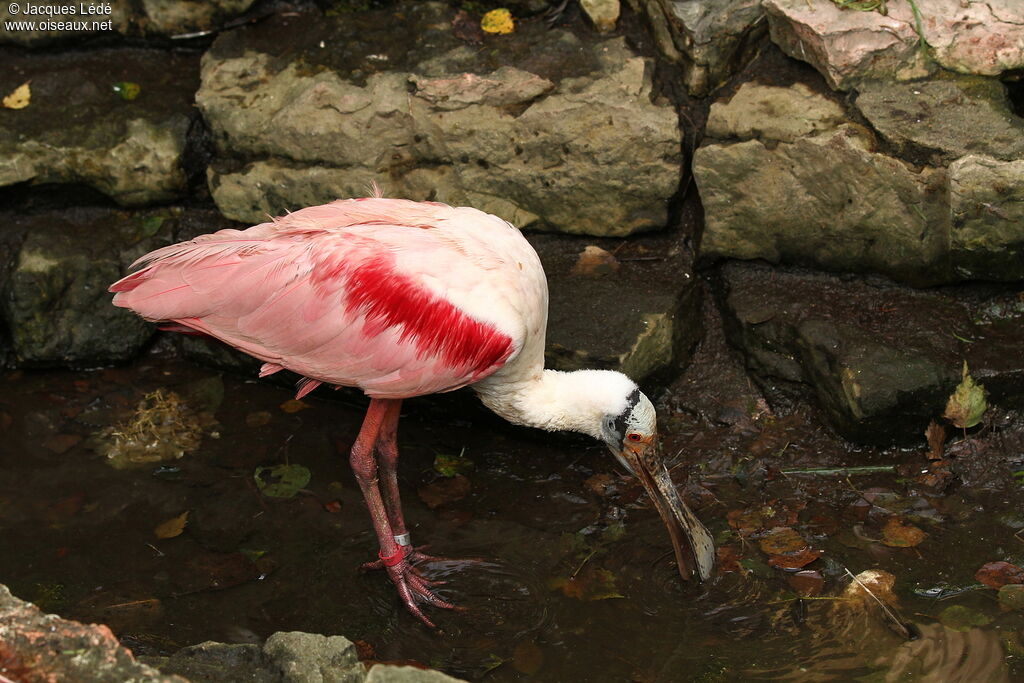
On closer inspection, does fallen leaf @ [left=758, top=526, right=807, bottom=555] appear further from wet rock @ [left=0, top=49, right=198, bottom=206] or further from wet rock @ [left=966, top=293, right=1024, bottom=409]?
wet rock @ [left=0, top=49, right=198, bottom=206]

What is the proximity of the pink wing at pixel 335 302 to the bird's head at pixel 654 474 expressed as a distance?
546mm

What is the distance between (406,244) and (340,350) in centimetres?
48

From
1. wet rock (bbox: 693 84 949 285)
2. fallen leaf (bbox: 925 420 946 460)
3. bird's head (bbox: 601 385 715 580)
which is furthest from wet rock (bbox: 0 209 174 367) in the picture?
fallen leaf (bbox: 925 420 946 460)

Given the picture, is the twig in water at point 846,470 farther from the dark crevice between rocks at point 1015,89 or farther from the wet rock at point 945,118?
the dark crevice between rocks at point 1015,89

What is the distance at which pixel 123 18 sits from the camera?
18.9 ft

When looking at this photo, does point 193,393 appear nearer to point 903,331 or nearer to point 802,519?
point 802,519

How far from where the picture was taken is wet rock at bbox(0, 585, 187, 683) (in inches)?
98.3

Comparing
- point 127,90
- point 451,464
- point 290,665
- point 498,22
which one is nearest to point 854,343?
point 451,464

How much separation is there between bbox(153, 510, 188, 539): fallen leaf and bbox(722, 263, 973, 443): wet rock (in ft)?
8.54

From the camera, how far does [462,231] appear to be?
4.23 meters

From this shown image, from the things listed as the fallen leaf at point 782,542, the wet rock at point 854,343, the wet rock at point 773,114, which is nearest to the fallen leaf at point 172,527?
the fallen leaf at point 782,542

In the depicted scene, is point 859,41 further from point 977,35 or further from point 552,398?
point 552,398

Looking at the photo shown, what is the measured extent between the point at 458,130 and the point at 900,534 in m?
2.65

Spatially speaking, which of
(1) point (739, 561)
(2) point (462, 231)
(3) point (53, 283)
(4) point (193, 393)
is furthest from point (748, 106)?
(3) point (53, 283)
